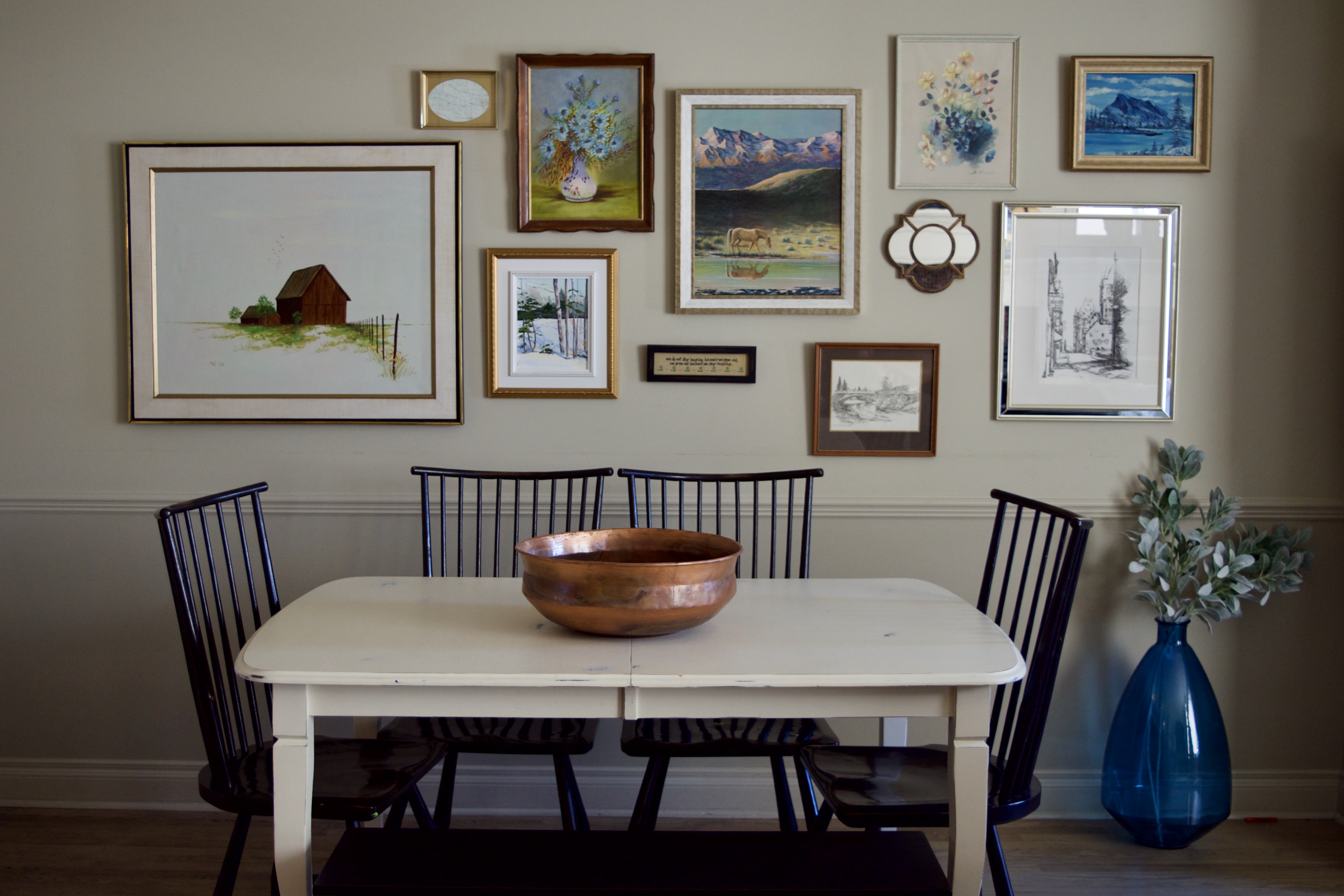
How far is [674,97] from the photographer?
8.04 feet

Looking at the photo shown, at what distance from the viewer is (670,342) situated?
249cm

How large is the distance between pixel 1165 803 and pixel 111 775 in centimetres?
294

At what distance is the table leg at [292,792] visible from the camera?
4.56 ft

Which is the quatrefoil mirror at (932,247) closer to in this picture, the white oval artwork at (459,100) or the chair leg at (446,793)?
the white oval artwork at (459,100)

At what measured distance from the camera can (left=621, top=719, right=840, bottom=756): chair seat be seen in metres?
1.83

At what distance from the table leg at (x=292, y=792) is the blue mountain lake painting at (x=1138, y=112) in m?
2.39

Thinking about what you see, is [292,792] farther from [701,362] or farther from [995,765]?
[701,362]

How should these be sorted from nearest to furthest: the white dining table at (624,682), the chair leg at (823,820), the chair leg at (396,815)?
the white dining table at (624,682)
the chair leg at (823,820)
the chair leg at (396,815)

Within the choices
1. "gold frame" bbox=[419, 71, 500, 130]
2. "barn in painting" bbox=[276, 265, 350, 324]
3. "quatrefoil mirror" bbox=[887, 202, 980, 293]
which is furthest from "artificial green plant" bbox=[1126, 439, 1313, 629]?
"barn in painting" bbox=[276, 265, 350, 324]

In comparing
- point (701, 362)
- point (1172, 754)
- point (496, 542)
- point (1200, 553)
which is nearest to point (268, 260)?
point (496, 542)

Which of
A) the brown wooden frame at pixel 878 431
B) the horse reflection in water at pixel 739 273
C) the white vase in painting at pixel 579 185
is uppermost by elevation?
the white vase in painting at pixel 579 185

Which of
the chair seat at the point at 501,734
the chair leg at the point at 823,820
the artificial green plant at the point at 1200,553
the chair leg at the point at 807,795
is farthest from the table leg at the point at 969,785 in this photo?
the artificial green plant at the point at 1200,553

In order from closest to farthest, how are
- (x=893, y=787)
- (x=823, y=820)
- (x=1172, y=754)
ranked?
(x=893, y=787)
(x=823, y=820)
(x=1172, y=754)

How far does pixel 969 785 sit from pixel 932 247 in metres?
1.54
